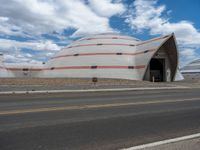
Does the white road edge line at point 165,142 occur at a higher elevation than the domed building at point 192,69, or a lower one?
lower

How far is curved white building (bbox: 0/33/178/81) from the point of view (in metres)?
47.2

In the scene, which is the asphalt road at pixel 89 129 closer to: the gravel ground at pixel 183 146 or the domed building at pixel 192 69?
the gravel ground at pixel 183 146

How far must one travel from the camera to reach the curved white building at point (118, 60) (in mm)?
47219

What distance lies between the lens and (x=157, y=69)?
5328 centimetres

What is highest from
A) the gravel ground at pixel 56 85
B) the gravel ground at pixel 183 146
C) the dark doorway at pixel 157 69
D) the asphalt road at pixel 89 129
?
the dark doorway at pixel 157 69

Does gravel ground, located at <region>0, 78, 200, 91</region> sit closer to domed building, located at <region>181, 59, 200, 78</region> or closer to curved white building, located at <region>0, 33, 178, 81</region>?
curved white building, located at <region>0, 33, 178, 81</region>

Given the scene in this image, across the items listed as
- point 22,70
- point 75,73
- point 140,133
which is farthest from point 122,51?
point 140,133

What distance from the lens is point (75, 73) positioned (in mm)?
49719

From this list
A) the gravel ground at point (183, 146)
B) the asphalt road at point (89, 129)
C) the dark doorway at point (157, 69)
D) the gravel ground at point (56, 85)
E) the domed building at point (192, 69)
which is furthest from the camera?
the domed building at point (192, 69)

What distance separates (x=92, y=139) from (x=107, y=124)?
1533 millimetres

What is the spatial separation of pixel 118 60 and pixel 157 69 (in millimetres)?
10173

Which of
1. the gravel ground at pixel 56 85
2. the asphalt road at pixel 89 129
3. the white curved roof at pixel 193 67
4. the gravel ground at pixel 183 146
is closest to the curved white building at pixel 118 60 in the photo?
the gravel ground at pixel 56 85

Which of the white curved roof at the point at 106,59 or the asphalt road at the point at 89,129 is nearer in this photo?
the asphalt road at the point at 89,129

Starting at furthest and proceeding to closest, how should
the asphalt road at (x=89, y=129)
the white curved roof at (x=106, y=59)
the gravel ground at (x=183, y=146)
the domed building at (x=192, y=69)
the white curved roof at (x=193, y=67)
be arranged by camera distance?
1. the white curved roof at (x=193, y=67)
2. the domed building at (x=192, y=69)
3. the white curved roof at (x=106, y=59)
4. the asphalt road at (x=89, y=129)
5. the gravel ground at (x=183, y=146)
